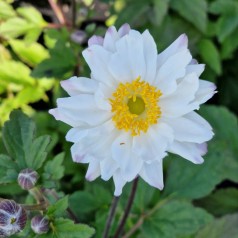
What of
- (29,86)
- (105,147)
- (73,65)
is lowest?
(29,86)

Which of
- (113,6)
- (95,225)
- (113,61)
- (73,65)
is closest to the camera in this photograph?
(113,61)

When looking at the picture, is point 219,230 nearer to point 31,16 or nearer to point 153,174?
point 153,174

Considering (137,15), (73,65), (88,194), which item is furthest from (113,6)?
(88,194)

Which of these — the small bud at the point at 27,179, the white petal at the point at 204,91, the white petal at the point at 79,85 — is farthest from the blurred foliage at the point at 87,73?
the white petal at the point at 204,91

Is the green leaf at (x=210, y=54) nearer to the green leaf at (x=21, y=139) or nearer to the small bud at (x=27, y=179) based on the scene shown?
the green leaf at (x=21, y=139)

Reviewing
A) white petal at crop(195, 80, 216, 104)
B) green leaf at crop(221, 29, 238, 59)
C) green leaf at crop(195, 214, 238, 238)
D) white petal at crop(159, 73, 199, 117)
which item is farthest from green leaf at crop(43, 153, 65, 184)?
green leaf at crop(221, 29, 238, 59)

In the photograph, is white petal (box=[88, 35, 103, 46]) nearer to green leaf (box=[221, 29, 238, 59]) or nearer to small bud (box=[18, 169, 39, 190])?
small bud (box=[18, 169, 39, 190])

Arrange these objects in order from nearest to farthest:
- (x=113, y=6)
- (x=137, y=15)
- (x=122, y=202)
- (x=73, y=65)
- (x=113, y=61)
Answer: (x=113, y=61) < (x=122, y=202) < (x=73, y=65) < (x=137, y=15) < (x=113, y=6)

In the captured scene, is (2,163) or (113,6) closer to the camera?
(2,163)

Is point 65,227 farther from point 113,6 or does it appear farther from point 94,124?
point 113,6
